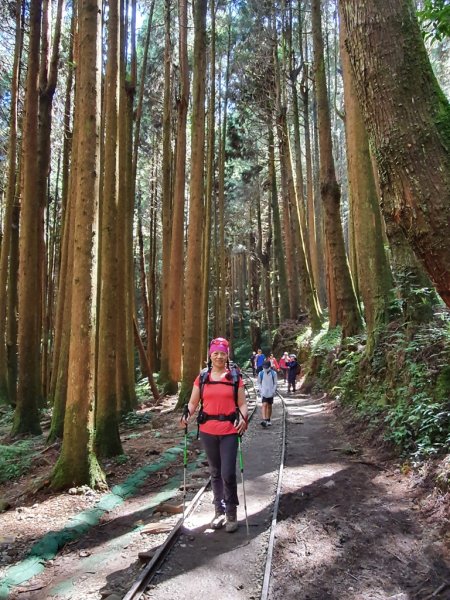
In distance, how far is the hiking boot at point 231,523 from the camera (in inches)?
211

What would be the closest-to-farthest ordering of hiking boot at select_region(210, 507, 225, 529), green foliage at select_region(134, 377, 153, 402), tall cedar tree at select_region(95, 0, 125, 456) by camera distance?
hiking boot at select_region(210, 507, 225, 529)
tall cedar tree at select_region(95, 0, 125, 456)
green foliage at select_region(134, 377, 153, 402)

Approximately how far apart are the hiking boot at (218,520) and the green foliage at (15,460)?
4.63m

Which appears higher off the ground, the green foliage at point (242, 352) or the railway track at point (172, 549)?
the green foliage at point (242, 352)

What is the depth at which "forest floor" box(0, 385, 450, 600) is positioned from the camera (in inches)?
171

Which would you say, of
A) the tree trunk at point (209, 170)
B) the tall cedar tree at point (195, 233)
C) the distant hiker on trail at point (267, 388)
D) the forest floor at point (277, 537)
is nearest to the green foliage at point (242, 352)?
the tree trunk at point (209, 170)

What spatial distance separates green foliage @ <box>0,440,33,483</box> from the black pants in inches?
184

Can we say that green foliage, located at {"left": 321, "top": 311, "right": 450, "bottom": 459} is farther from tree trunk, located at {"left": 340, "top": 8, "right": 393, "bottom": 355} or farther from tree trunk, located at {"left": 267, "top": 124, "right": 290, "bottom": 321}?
tree trunk, located at {"left": 267, "top": 124, "right": 290, "bottom": 321}

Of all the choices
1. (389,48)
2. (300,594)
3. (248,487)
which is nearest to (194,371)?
(248,487)

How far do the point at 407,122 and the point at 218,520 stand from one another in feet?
14.1

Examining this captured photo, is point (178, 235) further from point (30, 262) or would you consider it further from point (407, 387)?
point (407, 387)

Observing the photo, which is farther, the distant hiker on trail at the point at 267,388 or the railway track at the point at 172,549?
the distant hiker on trail at the point at 267,388

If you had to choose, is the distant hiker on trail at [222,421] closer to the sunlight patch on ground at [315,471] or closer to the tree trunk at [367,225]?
the sunlight patch on ground at [315,471]

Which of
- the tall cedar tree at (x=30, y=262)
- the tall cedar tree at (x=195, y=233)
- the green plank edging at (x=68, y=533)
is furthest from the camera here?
the tall cedar tree at (x=195, y=233)

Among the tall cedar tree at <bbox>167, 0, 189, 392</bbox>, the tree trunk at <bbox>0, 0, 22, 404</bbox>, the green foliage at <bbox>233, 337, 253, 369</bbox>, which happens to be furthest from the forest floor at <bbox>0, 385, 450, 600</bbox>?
the green foliage at <bbox>233, 337, 253, 369</bbox>
